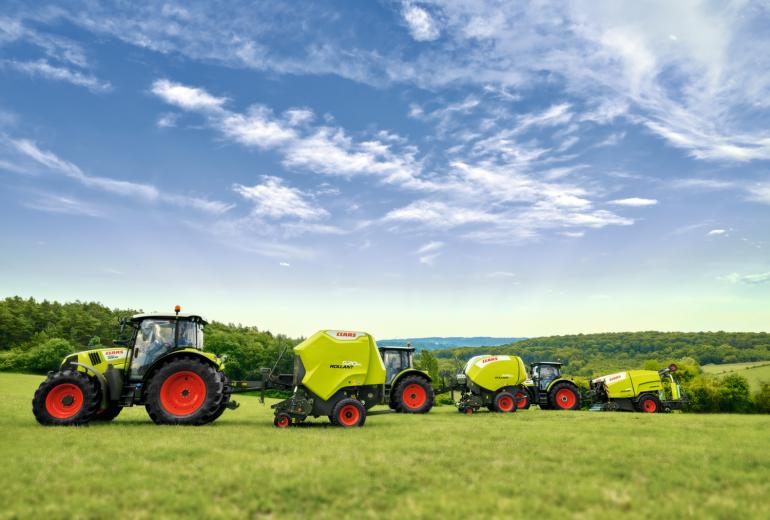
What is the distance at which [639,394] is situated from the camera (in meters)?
21.4

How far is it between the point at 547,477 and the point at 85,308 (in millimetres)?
116605

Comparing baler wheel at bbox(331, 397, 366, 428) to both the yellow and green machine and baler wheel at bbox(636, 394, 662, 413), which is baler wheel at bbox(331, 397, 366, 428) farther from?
baler wheel at bbox(636, 394, 662, 413)

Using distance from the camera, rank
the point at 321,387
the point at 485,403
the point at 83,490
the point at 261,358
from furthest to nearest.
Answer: the point at 261,358
the point at 485,403
the point at 321,387
the point at 83,490

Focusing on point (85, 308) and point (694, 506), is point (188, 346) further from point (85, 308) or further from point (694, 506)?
point (85, 308)

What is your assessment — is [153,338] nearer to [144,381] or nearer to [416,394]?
[144,381]

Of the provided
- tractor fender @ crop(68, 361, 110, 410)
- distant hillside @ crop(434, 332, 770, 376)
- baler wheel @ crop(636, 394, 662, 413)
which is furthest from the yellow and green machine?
distant hillside @ crop(434, 332, 770, 376)

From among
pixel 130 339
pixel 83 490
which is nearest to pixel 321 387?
pixel 130 339

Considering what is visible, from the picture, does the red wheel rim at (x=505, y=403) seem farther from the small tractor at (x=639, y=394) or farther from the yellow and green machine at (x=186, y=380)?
the yellow and green machine at (x=186, y=380)

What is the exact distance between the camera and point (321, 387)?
11.8 m

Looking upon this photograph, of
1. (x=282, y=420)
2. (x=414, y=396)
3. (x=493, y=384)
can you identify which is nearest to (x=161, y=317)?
(x=282, y=420)

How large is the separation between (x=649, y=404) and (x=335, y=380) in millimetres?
17072

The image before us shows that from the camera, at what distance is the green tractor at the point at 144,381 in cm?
1078

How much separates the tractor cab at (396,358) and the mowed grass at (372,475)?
8.60m

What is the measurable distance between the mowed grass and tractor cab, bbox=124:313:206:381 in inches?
86.2
